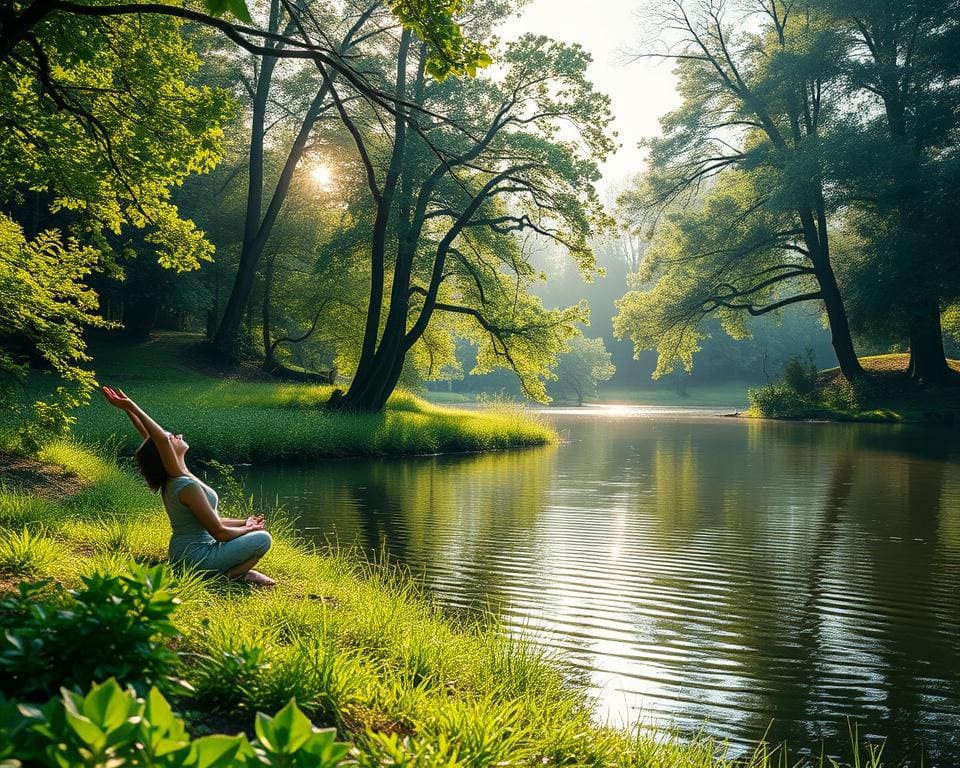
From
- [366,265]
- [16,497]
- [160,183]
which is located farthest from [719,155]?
[16,497]

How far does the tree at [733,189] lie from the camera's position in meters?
33.3

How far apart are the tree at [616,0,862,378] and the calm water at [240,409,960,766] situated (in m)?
17.2

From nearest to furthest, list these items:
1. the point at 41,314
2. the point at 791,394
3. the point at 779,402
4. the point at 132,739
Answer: the point at 132,739 → the point at 41,314 → the point at 791,394 → the point at 779,402

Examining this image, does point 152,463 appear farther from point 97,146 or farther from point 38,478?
point 38,478

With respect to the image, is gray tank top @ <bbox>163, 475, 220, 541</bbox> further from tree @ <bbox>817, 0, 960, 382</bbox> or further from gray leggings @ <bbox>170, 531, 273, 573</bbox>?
tree @ <bbox>817, 0, 960, 382</bbox>

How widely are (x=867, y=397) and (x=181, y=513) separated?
3213 centimetres

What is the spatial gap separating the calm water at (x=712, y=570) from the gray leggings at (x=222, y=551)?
2062 mm

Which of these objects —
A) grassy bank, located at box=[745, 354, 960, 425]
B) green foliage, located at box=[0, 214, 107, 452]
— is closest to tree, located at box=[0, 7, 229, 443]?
green foliage, located at box=[0, 214, 107, 452]

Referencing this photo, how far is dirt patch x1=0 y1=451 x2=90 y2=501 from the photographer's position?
9.37 metres

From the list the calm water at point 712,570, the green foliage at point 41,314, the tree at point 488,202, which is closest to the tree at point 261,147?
the tree at point 488,202

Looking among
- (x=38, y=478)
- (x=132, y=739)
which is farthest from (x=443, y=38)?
(x=38, y=478)

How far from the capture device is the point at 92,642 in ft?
9.02

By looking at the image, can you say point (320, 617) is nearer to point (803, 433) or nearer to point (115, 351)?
point (803, 433)

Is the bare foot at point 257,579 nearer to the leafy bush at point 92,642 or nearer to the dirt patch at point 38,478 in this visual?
the leafy bush at point 92,642
